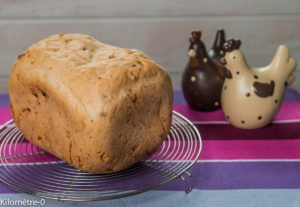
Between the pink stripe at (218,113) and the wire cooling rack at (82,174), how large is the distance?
7.8 inches

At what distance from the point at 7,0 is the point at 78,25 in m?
0.32

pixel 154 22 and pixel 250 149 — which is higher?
pixel 154 22

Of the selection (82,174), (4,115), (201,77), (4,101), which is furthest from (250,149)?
(4,101)

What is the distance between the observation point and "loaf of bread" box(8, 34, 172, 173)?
79 cm

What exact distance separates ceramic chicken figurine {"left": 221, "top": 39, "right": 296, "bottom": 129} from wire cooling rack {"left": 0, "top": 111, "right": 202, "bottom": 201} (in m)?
0.19

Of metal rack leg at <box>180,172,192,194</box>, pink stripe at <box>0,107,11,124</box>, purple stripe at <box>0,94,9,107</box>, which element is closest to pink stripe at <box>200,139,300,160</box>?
metal rack leg at <box>180,172,192,194</box>

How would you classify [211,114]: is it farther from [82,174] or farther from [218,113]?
[82,174]

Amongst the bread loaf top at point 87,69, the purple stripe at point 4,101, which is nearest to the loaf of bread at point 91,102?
the bread loaf top at point 87,69

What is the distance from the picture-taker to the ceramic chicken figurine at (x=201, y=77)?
1224 millimetres

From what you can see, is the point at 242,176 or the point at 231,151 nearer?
the point at 242,176

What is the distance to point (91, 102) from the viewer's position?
77 centimetres

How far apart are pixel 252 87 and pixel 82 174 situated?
547 millimetres

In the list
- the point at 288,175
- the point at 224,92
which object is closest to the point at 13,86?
the point at 224,92

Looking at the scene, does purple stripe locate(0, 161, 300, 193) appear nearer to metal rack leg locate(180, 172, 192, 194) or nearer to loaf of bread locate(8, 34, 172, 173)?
metal rack leg locate(180, 172, 192, 194)
